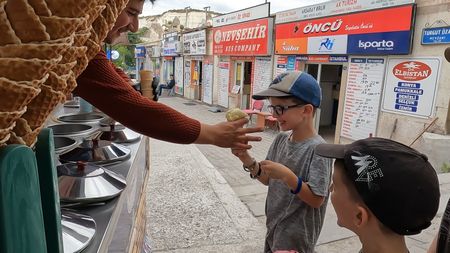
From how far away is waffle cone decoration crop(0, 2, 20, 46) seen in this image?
37 centimetres

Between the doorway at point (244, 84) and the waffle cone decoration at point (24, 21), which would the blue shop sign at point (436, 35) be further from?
the doorway at point (244, 84)

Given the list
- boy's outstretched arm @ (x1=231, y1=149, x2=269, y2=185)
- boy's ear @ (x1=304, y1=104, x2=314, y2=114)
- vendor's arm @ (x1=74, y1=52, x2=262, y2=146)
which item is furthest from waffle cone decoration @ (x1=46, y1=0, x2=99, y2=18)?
boy's ear @ (x1=304, y1=104, x2=314, y2=114)

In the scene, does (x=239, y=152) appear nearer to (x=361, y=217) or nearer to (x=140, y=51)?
(x=361, y=217)

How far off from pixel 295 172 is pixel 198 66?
56.8 feet

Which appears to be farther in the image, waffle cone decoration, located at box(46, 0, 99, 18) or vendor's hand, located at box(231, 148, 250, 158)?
vendor's hand, located at box(231, 148, 250, 158)

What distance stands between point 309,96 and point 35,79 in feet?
6.22

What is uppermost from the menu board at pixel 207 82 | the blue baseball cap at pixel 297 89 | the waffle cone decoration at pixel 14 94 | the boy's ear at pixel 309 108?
the waffle cone decoration at pixel 14 94

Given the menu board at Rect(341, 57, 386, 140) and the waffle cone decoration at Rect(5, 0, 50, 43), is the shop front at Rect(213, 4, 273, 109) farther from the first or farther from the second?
the waffle cone decoration at Rect(5, 0, 50, 43)

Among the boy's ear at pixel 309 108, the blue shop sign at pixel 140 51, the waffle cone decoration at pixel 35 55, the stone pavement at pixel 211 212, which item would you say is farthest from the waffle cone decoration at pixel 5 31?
the blue shop sign at pixel 140 51

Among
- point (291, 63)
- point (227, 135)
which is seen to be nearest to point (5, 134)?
point (227, 135)

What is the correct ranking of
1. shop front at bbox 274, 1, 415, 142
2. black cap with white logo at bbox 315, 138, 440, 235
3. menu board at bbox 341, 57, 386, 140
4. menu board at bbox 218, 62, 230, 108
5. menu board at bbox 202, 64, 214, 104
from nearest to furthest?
black cap with white logo at bbox 315, 138, 440, 235 < shop front at bbox 274, 1, 415, 142 < menu board at bbox 341, 57, 386, 140 < menu board at bbox 218, 62, 230, 108 < menu board at bbox 202, 64, 214, 104

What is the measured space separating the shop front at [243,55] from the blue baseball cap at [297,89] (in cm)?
982

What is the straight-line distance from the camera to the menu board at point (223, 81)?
15.1m

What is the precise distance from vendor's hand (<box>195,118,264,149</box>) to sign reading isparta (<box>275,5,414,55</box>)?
648 centimetres
